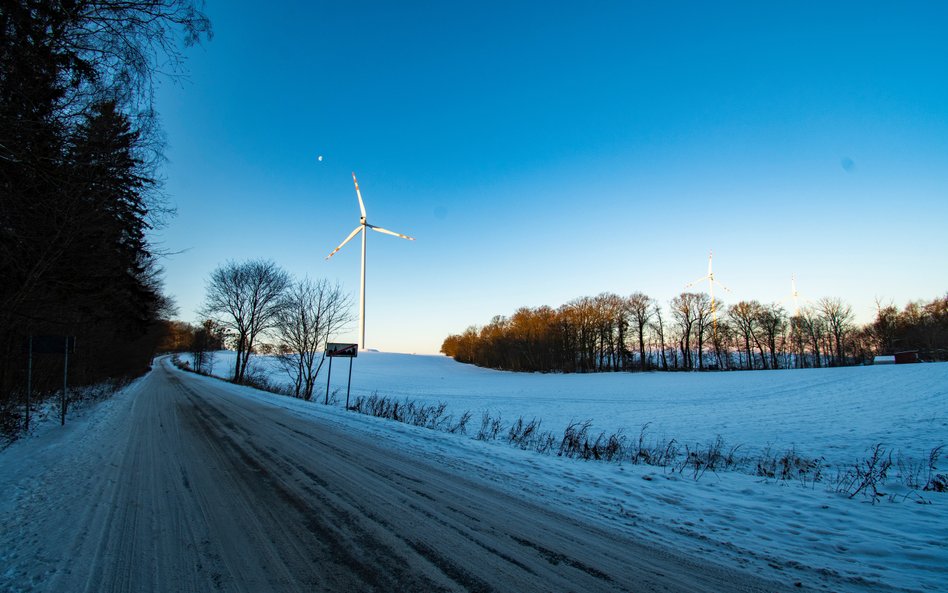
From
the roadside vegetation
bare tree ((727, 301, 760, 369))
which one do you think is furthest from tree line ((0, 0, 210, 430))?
bare tree ((727, 301, 760, 369))

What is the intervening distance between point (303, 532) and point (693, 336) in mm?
94339

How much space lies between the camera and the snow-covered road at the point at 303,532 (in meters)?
2.94

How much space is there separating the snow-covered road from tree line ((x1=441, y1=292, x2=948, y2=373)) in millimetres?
77400

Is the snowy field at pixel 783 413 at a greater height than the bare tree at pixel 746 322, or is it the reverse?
the bare tree at pixel 746 322

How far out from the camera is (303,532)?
12.2 ft

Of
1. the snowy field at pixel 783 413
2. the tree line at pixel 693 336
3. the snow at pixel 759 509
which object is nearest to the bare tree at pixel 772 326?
the tree line at pixel 693 336

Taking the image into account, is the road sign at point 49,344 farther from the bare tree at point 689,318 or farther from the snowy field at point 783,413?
the bare tree at point 689,318

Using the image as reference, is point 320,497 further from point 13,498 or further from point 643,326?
point 643,326

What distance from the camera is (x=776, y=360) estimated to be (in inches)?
3201

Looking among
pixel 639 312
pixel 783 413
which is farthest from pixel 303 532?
pixel 639 312

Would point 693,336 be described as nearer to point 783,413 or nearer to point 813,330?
point 813,330

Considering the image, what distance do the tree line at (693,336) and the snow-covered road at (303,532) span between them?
7740cm

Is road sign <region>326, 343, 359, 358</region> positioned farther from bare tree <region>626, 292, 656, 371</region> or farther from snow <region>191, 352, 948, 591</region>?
bare tree <region>626, 292, 656, 371</region>

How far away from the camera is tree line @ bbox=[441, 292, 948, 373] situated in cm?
7912
